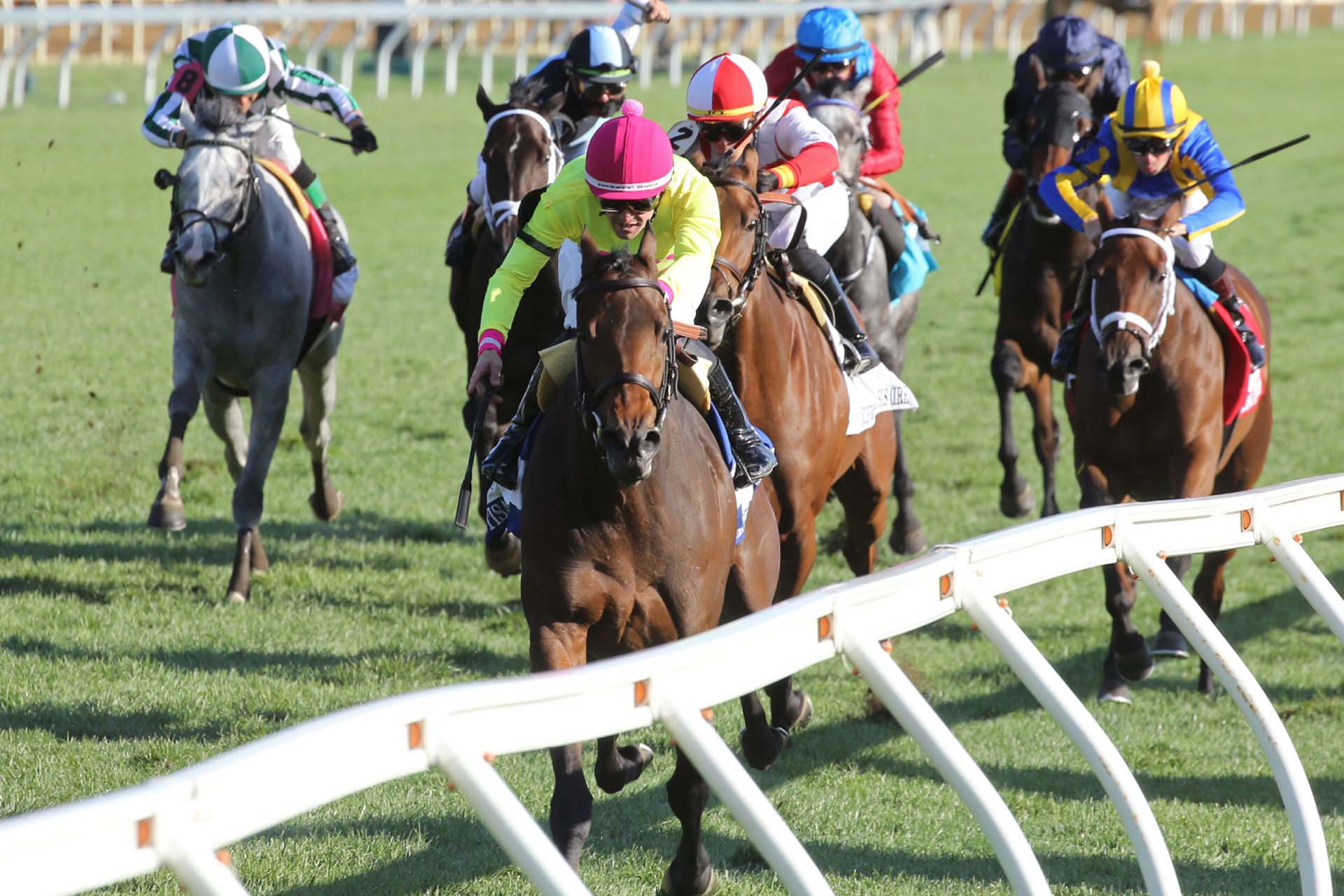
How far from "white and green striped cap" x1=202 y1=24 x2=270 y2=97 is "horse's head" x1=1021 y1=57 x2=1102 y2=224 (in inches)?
151

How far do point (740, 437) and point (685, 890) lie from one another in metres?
1.25

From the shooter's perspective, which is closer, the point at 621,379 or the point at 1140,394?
the point at 621,379

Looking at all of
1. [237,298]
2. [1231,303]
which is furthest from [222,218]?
[1231,303]

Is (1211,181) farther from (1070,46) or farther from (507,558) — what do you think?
(507,558)

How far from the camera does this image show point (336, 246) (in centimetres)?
787

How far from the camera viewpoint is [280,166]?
7.95 m

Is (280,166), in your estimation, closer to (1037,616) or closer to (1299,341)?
(1037,616)

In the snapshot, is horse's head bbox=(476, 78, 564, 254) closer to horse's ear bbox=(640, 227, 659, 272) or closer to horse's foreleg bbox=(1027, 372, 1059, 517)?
horse's ear bbox=(640, 227, 659, 272)

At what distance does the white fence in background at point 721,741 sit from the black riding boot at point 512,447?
62.0 inches

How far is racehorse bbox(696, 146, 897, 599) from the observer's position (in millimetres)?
4871

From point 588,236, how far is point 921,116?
22.7 m

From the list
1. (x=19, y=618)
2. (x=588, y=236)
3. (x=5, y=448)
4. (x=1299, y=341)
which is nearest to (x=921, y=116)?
(x=1299, y=341)

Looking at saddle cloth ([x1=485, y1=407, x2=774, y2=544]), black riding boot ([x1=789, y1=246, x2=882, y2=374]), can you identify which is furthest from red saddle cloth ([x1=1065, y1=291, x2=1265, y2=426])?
saddle cloth ([x1=485, y1=407, x2=774, y2=544])

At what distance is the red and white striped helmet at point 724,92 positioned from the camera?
17.6 ft
